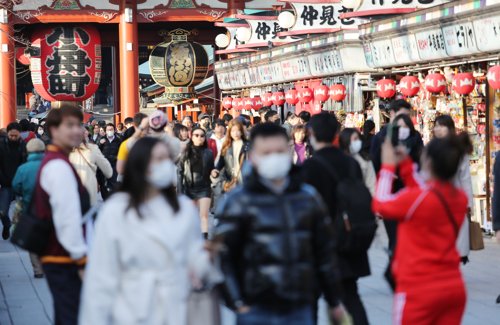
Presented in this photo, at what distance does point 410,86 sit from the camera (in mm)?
16703

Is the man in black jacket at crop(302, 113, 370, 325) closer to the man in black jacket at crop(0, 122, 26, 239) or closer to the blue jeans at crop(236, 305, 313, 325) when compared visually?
the blue jeans at crop(236, 305, 313, 325)

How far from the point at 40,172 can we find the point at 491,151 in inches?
393

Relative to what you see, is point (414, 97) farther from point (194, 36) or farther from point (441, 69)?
point (194, 36)

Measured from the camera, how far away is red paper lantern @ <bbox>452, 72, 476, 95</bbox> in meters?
14.6

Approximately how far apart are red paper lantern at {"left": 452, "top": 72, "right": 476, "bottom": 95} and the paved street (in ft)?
7.17

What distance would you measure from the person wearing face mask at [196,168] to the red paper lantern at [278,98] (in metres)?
12.9

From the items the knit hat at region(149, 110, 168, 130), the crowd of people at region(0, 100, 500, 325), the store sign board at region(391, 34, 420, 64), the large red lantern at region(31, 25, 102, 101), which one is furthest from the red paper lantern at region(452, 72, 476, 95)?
the large red lantern at region(31, 25, 102, 101)

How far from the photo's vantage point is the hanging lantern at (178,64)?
3195 cm

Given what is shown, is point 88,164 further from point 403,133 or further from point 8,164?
point 8,164

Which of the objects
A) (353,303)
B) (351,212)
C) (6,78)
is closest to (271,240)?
(351,212)

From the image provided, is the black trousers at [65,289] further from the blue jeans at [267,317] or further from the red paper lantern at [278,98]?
the red paper lantern at [278,98]

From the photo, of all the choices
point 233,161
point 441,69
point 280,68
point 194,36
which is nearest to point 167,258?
point 233,161

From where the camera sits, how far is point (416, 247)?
565 cm

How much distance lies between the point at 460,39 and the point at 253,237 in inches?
432
